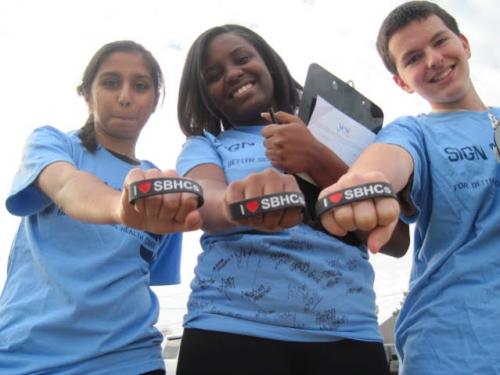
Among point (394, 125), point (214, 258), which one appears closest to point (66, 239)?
point (214, 258)

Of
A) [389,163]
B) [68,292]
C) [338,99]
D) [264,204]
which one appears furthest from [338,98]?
[68,292]

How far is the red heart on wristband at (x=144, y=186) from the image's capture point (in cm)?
70

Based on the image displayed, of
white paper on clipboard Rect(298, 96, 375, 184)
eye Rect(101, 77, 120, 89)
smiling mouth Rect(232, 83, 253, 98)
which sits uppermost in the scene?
eye Rect(101, 77, 120, 89)

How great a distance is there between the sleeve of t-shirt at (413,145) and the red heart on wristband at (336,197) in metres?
0.53

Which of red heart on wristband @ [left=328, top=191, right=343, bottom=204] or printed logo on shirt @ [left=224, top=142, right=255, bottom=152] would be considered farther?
printed logo on shirt @ [left=224, top=142, right=255, bottom=152]

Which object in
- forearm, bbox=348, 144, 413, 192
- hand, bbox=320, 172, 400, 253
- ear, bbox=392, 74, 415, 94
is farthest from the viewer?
ear, bbox=392, 74, 415, 94

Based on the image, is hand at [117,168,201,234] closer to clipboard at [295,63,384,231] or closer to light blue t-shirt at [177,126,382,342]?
light blue t-shirt at [177,126,382,342]

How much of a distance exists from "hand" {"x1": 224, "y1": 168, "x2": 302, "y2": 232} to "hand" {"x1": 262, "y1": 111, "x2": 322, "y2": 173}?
0.42m

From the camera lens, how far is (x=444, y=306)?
116 cm

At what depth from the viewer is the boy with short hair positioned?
3.63 ft

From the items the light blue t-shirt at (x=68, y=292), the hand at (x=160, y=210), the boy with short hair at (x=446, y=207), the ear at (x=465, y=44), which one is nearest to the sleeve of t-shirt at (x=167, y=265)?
the light blue t-shirt at (x=68, y=292)

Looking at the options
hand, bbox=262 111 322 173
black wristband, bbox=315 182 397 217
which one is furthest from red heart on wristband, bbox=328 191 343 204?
hand, bbox=262 111 322 173

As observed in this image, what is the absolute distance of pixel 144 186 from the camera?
0.71 m

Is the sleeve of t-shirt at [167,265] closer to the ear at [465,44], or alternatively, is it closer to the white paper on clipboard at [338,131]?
the white paper on clipboard at [338,131]
